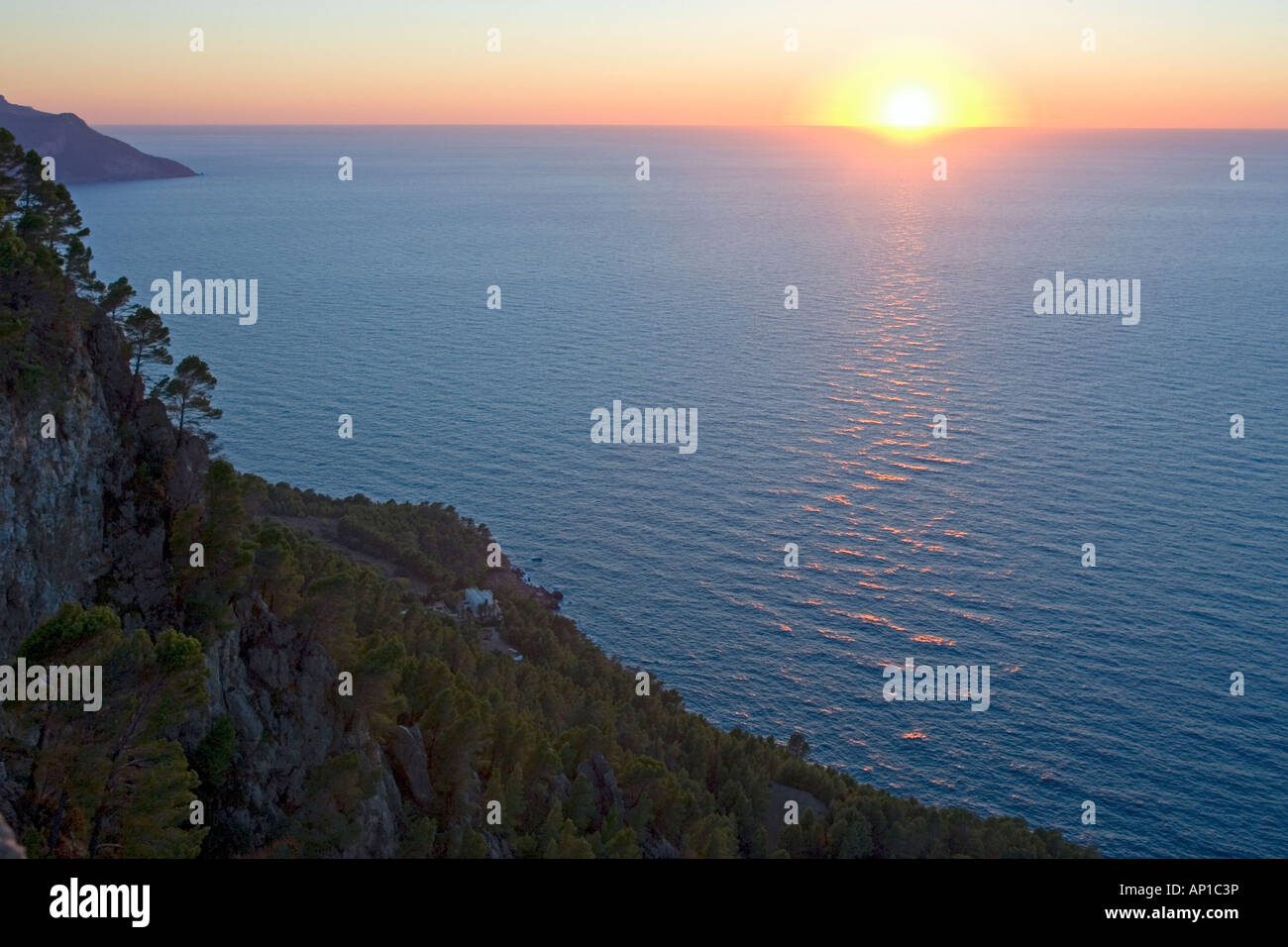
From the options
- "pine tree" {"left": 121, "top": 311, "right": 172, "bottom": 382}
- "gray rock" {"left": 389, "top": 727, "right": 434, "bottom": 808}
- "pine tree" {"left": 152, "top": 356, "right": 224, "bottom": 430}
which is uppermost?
"pine tree" {"left": 121, "top": 311, "right": 172, "bottom": 382}

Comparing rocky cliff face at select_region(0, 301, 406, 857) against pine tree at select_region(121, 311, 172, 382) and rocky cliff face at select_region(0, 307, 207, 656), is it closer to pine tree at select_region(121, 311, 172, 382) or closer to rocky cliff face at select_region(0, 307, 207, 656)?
rocky cliff face at select_region(0, 307, 207, 656)

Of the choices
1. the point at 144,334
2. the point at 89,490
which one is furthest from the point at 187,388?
the point at 89,490

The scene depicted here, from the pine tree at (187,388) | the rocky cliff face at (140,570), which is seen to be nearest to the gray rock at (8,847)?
the rocky cliff face at (140,570)

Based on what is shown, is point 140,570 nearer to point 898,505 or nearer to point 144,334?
point 144,334

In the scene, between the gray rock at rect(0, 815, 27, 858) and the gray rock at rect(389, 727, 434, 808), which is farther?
the gray rock at rect(389, 727, 434, 808)

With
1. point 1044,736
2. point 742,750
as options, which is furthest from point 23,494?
point 1044,736

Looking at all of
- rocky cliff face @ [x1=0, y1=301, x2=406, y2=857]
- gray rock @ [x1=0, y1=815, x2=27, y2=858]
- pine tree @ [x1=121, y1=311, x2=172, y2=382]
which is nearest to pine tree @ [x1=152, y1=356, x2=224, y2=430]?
pine tree @ [x1=121, y1=311, x2=172, y2=382]

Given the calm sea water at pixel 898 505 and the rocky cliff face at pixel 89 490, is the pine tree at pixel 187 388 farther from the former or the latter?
the calm sea water at pixel 898 505

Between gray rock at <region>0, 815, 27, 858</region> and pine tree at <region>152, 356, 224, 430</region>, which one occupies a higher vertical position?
pine tree at <region>152, 356, 224, 430</region>
